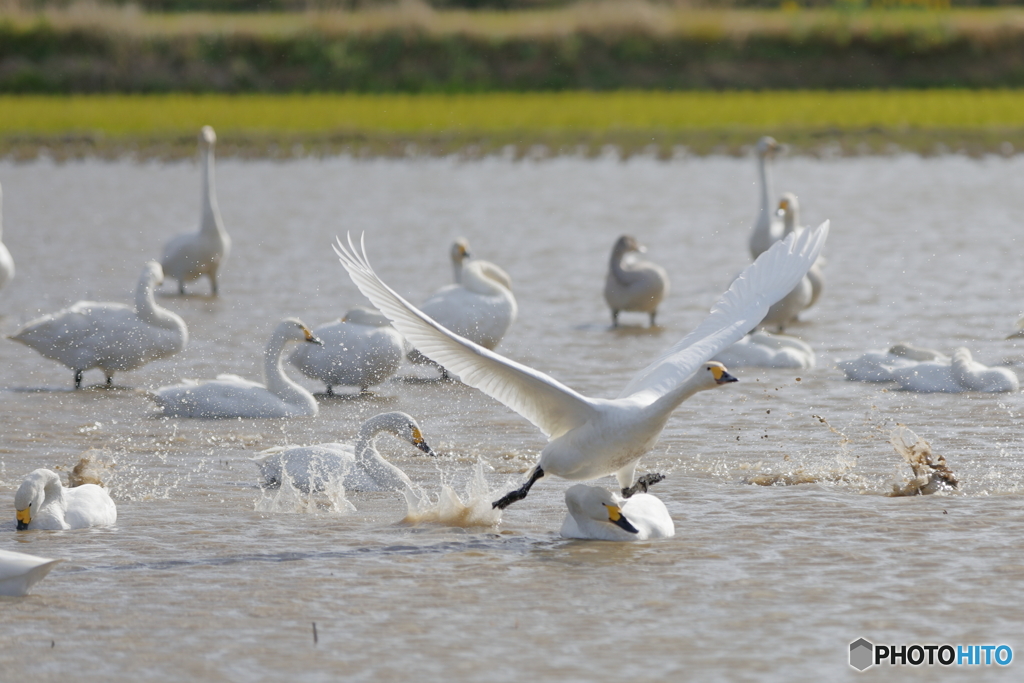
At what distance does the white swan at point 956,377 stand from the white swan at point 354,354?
10.8ft

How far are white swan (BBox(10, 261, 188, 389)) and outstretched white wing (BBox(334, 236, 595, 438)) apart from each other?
4067mm

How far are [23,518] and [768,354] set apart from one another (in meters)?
5.75

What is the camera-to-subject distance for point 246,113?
108 feet

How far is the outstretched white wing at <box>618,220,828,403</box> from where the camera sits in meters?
7.06

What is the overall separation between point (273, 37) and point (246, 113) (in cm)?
765

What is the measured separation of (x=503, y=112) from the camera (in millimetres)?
33250

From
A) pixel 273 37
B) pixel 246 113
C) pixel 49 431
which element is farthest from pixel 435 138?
pixel 49 431

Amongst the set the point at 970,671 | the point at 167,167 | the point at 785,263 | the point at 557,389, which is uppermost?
the point at 167,167

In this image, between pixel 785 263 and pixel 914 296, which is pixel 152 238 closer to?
pixel 914 296

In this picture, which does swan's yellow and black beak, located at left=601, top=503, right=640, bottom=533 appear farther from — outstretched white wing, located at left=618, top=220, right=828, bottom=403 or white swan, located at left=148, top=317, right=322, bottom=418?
white swan, located at left=148, top=317, right=322, bottom=418

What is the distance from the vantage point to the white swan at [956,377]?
986cm

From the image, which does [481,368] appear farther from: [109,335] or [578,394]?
[109,335]

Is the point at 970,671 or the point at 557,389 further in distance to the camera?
the point at 557,389

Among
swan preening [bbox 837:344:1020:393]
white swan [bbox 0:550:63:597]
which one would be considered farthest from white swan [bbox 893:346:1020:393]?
white swan [bbox 0:550:63:597]
